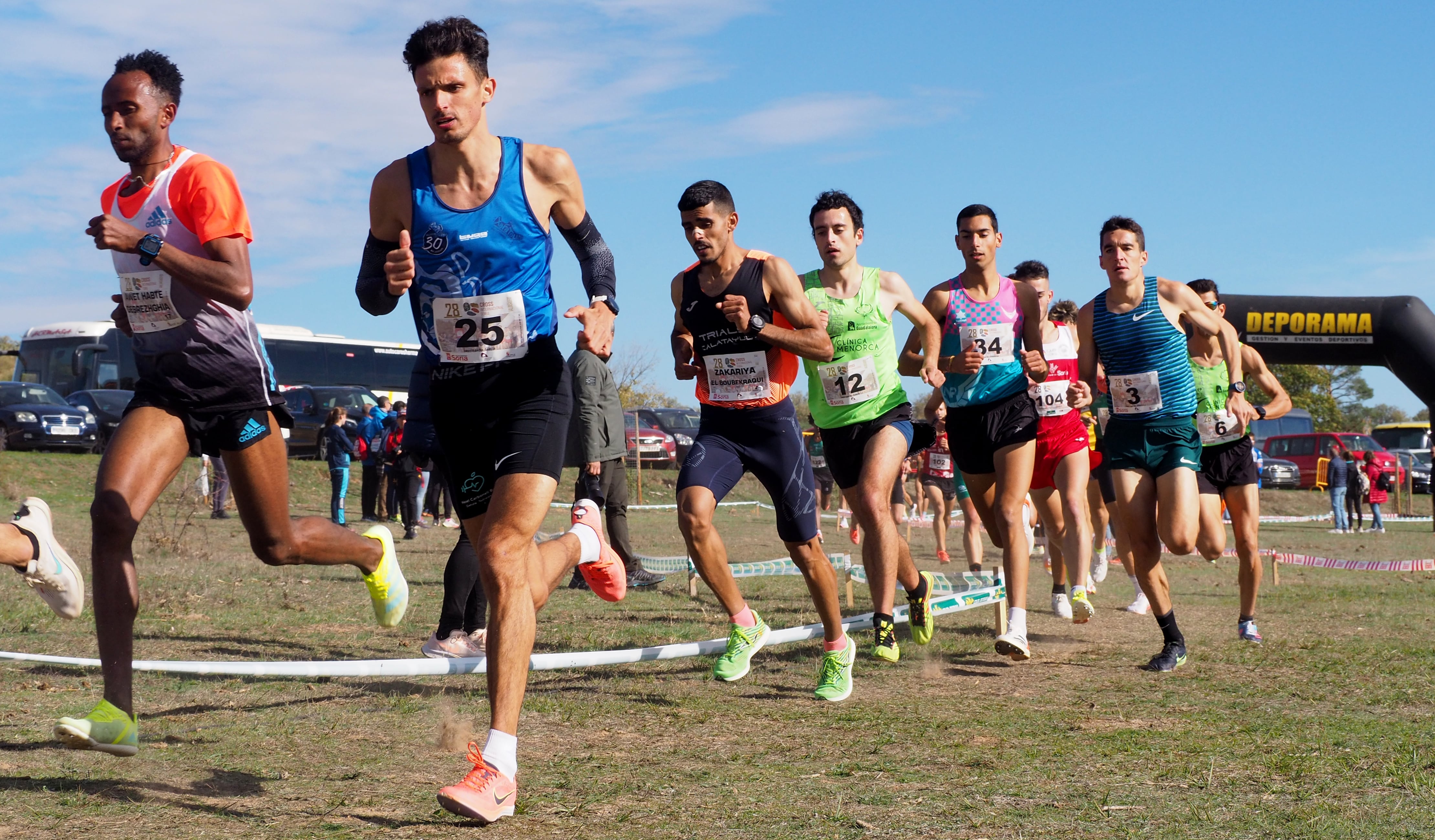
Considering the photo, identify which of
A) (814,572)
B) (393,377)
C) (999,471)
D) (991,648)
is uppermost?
(393,377)

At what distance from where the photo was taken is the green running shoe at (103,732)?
371 centimetres

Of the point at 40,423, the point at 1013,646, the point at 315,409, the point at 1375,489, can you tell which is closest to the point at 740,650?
the point at 1013,646

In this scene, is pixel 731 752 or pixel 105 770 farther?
pixel 731 752

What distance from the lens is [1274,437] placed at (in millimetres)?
40188

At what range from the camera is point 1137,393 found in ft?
23.8

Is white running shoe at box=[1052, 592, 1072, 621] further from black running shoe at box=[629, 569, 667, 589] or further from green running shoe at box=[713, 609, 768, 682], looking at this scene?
green running shoe at box=[713, 609, 768, 682]

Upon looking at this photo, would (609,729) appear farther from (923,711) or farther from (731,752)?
(923,711)

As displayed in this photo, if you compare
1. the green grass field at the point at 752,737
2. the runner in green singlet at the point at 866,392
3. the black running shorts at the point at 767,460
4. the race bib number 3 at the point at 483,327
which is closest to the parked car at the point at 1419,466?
the green grass field at the point at 752,737

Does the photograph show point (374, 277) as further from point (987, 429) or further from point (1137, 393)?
point (1137, 393)

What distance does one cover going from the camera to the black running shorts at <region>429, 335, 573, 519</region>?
3.99 metres

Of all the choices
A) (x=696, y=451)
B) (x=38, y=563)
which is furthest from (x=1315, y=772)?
(x=38, y=563)

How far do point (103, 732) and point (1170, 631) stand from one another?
212 inches

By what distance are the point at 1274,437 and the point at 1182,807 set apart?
131 feet

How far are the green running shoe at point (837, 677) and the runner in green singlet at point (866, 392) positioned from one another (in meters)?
0.63
